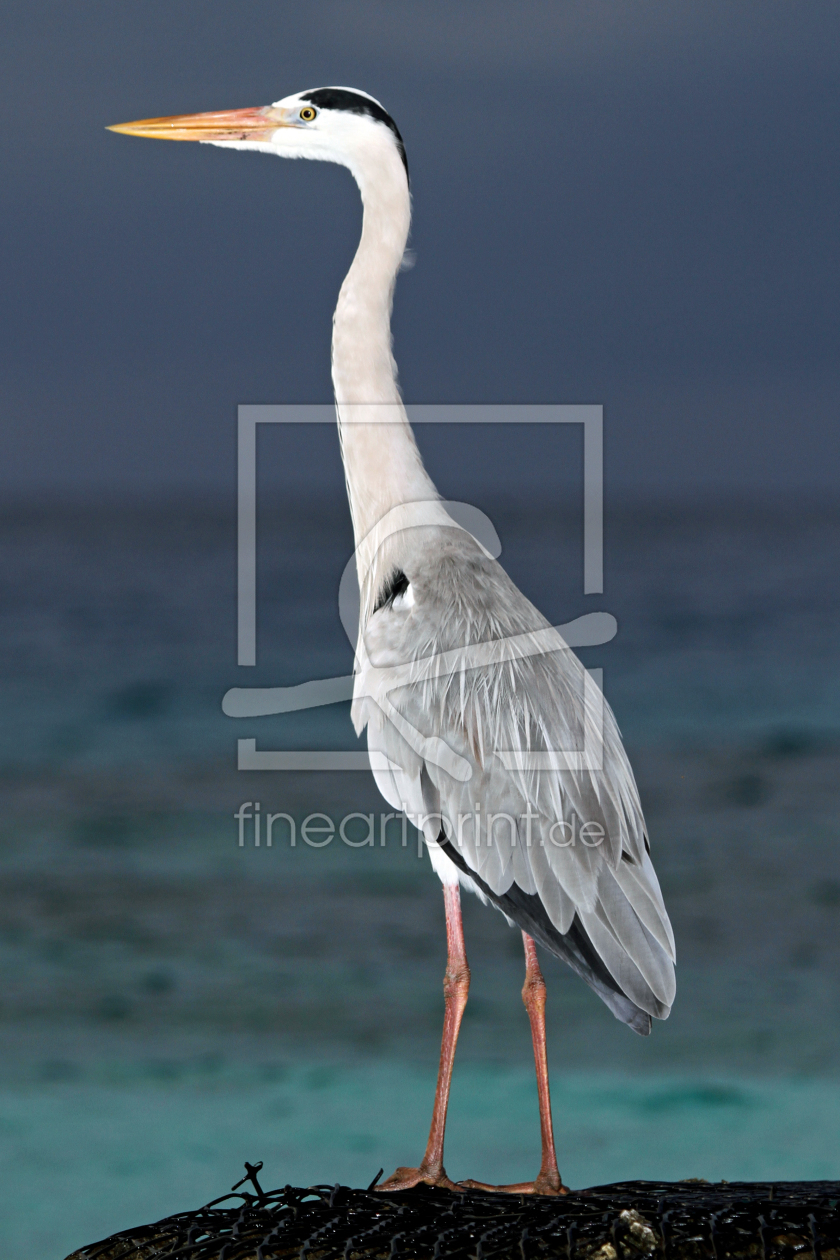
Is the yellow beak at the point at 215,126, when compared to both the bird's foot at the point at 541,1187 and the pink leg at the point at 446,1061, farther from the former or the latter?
the bird's foot at the point at 541,1187

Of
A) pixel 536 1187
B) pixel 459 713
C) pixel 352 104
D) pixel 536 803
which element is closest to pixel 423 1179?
pixel 536 1187

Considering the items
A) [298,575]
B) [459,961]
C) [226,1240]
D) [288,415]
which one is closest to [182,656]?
[298,575]

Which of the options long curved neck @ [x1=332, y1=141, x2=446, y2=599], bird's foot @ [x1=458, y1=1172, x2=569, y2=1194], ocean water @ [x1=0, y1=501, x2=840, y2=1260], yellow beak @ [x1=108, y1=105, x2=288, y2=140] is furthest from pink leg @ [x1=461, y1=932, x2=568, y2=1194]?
yellow beak @ [x1=108, y1=105, x2=288, y2=140]

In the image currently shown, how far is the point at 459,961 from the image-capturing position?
3.16m

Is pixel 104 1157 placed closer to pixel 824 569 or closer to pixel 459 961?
pixel 459 961

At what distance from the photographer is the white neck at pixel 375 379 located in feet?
11.4

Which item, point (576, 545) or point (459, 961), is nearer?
point (459, 961)

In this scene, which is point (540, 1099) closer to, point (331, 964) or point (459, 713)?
point (459, 713)

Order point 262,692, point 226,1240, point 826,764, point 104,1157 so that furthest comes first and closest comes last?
1. point 262,692
2. point 826,764
3. point 104,1157
4. point 226,1240

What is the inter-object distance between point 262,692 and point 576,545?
6.59m

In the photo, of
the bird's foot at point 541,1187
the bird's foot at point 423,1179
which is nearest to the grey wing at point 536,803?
the bird's foot at point 541,1187

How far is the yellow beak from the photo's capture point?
3762 millimetres

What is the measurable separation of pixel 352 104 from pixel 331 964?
3.32m

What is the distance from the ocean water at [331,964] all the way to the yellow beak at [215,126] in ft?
9.92
